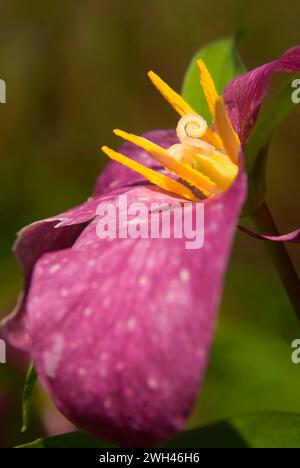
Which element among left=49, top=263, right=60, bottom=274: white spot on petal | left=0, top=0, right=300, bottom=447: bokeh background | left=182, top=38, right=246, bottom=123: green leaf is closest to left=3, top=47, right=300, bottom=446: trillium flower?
left=49, top=263, right=60, bottom=274: white spot on petal

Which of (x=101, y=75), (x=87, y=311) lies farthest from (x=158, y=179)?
(x=101, y=75)

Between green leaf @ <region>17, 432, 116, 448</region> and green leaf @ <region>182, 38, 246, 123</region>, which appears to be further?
green leaf @ <region>182, 38, 246, 123</region>

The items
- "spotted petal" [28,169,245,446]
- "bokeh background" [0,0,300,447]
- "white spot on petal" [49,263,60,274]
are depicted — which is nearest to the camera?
"spotted petal" [28,169,245,446]

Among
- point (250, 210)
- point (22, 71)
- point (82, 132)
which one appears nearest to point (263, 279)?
point (82, 132)

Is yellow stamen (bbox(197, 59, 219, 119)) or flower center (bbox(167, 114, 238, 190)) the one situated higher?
yellow stamen (bbox(197, 59, 219, 119))

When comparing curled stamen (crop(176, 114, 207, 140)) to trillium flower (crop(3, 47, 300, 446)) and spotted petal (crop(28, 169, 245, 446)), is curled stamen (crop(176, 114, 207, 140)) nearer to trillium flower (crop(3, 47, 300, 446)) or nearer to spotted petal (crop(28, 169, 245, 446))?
trillium flower (crop(3, 47, 300, 446))

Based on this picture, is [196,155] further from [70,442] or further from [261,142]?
[70,442]
